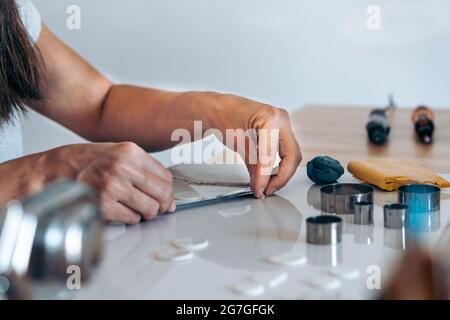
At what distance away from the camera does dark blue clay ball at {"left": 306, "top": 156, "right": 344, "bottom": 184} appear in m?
1.07

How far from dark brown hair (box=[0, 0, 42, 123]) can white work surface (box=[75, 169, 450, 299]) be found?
432 mm

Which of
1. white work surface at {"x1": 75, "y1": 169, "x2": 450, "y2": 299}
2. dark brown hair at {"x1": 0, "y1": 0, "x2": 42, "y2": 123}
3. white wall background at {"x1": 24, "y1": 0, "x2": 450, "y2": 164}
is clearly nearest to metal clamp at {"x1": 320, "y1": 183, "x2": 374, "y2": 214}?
white work surface at {"x1": 75, "y1": 169, "x2": 450, "y2": 299}

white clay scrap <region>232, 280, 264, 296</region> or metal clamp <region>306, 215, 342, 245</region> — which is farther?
metal clamp <region>306, 215, 342, 245</region>

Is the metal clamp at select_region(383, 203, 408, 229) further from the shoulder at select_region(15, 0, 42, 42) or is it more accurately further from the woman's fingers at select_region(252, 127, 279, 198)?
the shoulder at select_region(15, 0, 42, 42)

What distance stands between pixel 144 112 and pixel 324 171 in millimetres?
391

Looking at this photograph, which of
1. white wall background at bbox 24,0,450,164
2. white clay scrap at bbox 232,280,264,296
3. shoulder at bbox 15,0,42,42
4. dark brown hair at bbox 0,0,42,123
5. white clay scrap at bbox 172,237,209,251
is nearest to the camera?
white clay scrap at bbox 232,280,264,296

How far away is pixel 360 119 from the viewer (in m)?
1.80

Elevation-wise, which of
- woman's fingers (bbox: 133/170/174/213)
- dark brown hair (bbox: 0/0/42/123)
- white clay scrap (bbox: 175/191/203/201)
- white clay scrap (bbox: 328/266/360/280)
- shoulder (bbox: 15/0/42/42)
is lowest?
white clay scrap (bbox: 328/266/360/280)

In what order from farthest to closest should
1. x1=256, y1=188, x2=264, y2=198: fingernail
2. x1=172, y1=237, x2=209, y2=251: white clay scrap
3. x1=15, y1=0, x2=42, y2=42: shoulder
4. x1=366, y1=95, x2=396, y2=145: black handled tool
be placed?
x1=366, y1=95, x2=396, y2=145: black handled tool
x1=15, y1=0, x2=42, y2=42: shoulder
x1=256, y1=188, x2=264, y2=198: fingernail
x1=172, y1=237, x2=209, y2=251: white clay scrap

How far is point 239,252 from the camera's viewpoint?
2.51 ft

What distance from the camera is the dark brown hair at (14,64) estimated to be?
1151 mm

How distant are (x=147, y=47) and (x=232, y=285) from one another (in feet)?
8.14

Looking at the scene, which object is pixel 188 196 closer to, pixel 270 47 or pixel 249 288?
pixel 249 288
